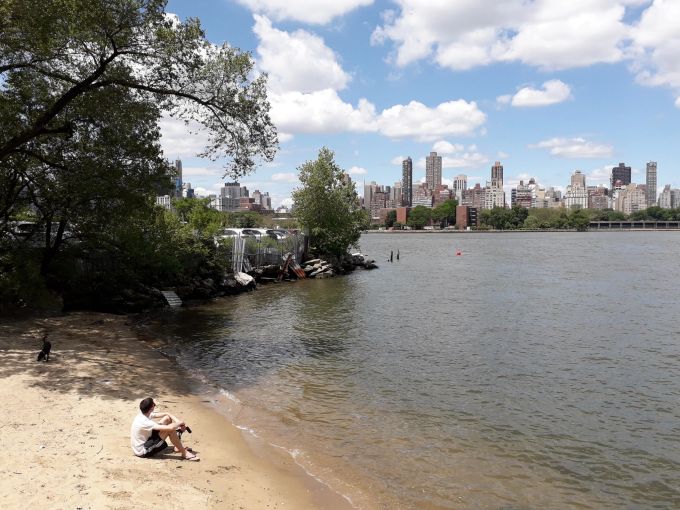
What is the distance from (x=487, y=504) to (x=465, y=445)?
7.83ft

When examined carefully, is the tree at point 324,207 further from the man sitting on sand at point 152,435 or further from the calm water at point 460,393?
the man sitting on sand at point 152,435

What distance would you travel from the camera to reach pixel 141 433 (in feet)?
29.0

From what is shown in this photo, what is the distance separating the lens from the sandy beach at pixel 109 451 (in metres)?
7.41

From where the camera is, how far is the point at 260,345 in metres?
20.4

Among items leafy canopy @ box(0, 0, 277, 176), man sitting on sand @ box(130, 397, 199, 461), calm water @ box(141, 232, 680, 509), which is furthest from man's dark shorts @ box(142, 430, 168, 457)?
leafy canopy @ box(0, 0, 277, 176)

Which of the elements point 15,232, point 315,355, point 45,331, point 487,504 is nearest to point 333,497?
point 487,504

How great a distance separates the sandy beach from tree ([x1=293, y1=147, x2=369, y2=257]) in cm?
4021

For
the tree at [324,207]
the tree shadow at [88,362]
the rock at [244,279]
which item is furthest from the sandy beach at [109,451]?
the tree at [324,207]

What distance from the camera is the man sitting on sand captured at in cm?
879

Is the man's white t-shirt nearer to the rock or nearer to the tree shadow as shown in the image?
the tree shadow

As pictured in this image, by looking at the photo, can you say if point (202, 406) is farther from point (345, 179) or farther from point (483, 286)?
point (345, 179)

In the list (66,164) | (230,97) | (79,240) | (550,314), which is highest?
(230,97)

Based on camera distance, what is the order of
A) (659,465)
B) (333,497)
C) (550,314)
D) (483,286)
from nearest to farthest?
(333,497), (659,465), (550,314), (483,286)

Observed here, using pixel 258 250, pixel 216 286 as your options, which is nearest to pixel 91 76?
pixel 216 286
